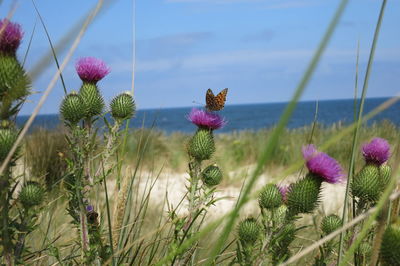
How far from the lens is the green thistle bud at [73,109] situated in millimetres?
2541

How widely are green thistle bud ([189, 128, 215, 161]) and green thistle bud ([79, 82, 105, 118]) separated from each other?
0.58 meters

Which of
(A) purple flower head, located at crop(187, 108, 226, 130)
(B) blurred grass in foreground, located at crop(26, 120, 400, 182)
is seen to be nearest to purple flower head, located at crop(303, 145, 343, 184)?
(A) purple flower head, located at crop(187, 108, 226, 130)

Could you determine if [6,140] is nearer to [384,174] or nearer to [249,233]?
[249,233]

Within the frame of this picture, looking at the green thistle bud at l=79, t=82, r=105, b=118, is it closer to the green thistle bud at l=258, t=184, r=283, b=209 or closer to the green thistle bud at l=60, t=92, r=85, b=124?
the green thistle bud at l=60, t=92, r=85, b=124

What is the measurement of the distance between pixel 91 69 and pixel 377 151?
1715mm

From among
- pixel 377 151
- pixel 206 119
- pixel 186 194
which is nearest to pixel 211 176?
pixel 186 194

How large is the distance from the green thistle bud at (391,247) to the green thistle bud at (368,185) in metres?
0.88

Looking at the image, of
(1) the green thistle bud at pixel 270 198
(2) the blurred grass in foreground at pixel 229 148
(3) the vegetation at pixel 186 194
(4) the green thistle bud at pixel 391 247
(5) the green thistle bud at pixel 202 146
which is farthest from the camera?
(2) the blurred grass in foreground at pixel 229 148

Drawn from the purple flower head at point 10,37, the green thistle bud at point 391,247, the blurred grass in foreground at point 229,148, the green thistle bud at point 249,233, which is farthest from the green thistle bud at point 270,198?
the blurred grass in foreground at point 229,148

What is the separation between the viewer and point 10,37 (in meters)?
1.95

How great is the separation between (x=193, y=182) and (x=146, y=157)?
10.3 m

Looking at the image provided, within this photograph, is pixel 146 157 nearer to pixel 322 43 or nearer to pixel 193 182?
pixel 193 182

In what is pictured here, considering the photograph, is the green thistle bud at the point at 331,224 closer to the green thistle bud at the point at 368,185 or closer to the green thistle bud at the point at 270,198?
the green thistle bud at the point at 368,185

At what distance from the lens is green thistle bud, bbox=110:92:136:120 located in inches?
119
